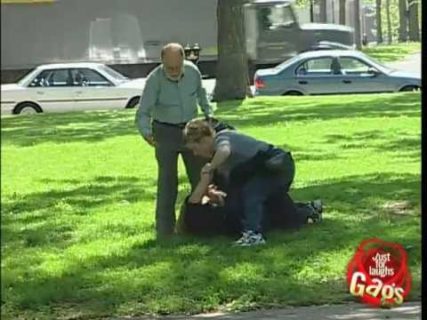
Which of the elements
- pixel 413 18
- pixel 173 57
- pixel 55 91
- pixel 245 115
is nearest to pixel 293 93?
pixel 245 115

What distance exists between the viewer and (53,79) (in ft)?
22.2

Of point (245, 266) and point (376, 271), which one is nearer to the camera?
point (376, 271)

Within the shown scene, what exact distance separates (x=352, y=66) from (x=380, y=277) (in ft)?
8.69

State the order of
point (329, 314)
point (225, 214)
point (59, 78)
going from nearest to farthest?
point (329, 314)
point (59, 78)
point (225, 214)

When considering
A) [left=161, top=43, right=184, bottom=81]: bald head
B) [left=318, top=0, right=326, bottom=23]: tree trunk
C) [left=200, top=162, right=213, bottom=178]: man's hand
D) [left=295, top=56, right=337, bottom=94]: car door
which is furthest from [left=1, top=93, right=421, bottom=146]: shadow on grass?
[left=318, top=0, right=326, bottom=23]: tree trunk

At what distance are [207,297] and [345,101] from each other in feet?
10.3

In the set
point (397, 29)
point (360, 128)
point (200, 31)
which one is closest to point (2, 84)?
point (200, 31)

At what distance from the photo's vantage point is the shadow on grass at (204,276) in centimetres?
652

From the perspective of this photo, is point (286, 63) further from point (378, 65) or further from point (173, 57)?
point (173, 57)

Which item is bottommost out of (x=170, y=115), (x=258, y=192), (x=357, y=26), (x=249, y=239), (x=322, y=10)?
(x=249, y=239)

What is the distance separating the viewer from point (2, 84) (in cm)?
362

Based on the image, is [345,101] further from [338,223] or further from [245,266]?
[245,266]


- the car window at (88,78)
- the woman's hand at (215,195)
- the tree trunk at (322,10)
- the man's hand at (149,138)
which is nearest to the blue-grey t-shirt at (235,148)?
the woman's hand at (215,195)

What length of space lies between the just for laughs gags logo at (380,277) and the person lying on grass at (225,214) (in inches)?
42.6
